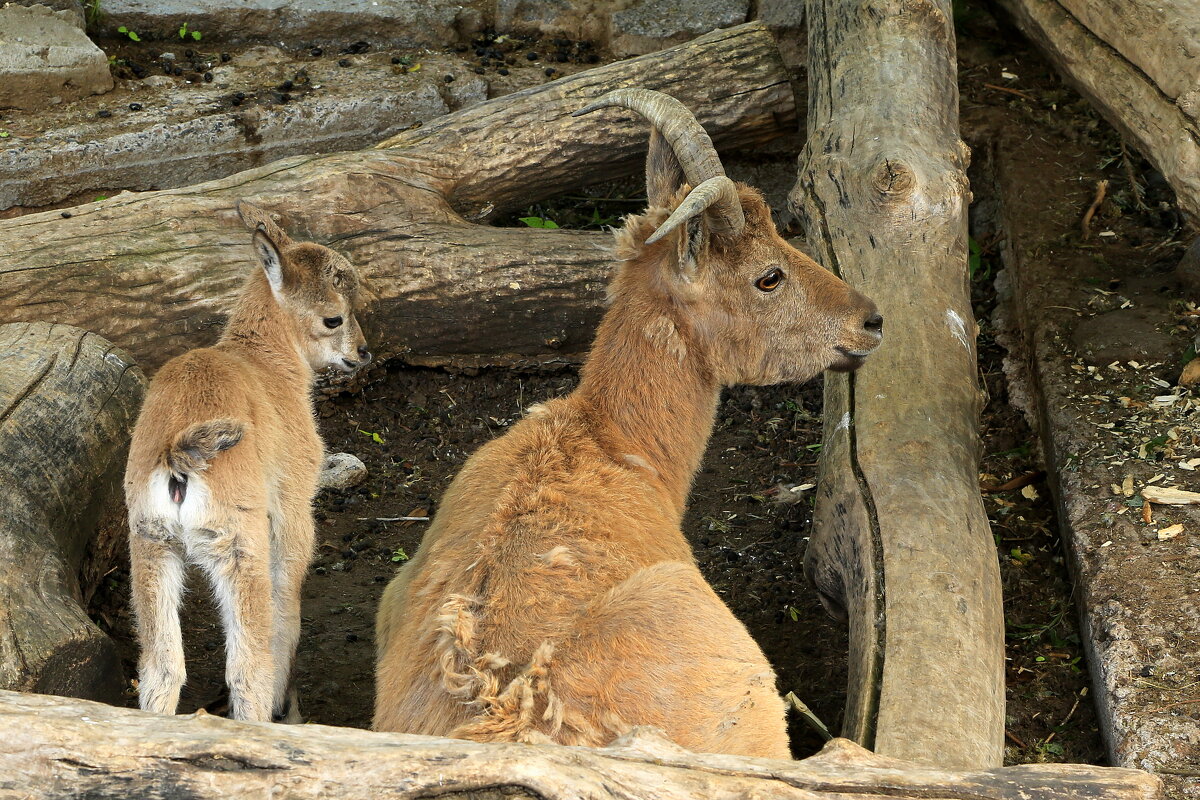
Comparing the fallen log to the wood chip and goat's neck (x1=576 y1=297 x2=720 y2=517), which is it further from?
the wood chip

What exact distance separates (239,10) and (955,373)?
6445 millimetres

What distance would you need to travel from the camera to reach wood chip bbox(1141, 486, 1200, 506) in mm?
5473

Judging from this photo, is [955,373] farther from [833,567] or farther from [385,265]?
[385,265]

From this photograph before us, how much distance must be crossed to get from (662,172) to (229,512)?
2.38 metres

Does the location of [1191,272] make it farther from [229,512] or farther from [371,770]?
[371,770]

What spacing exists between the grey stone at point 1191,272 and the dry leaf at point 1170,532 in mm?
1973

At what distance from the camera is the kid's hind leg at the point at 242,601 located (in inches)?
177

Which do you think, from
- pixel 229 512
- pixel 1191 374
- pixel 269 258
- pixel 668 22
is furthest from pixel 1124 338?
pixel 229 512

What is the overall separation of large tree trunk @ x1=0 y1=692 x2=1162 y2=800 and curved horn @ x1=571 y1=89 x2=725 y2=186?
272cm

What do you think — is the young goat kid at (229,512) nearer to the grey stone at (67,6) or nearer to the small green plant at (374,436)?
the small green plant at (374,436)

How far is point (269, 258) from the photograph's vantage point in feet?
18.3

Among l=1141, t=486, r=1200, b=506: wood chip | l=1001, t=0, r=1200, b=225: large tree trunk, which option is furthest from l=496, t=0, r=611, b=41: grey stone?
l=1141, t=486, r=1200, b=506: wood chip

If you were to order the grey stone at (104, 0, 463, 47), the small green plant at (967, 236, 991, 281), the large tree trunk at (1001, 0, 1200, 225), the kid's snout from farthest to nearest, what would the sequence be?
the grey stone at (104, 0, 463, 47)
the small green plant at (967, 236, 991, 281)
the kid's snout
the large tree trunk at (1001, 0, 1200, 225)

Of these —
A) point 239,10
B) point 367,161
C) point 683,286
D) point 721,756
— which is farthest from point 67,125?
point 721,756
